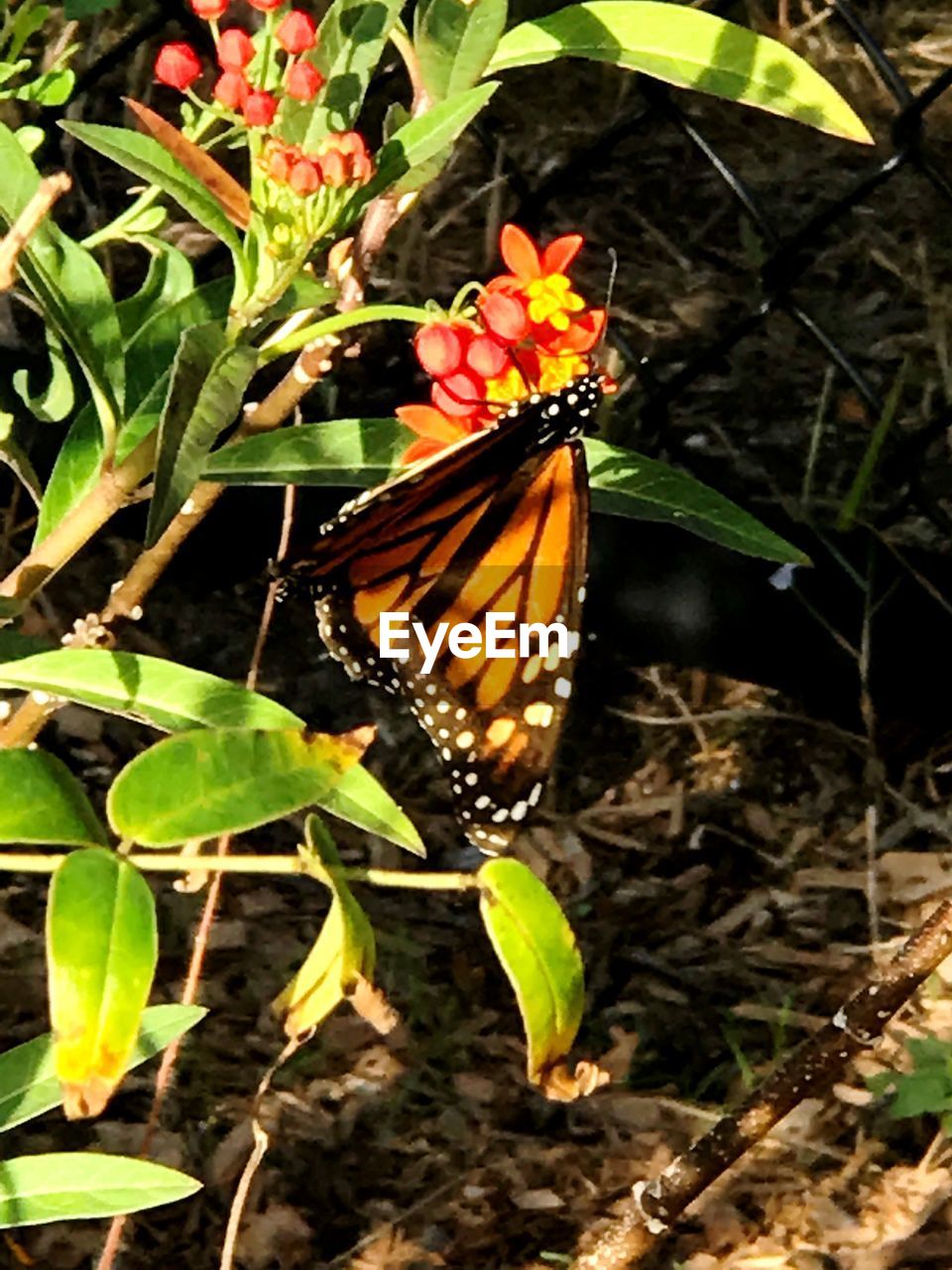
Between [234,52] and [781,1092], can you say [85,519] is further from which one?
[781,1092]

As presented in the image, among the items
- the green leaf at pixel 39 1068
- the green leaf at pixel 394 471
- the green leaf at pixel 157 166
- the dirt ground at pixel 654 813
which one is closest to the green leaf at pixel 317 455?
the green leaf at pixel 394 471

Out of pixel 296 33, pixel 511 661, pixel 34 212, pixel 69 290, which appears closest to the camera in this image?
pixel 34 212

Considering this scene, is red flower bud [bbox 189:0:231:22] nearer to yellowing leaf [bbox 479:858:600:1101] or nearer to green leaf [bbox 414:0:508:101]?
green leaf [bbox 414:0:508:101]

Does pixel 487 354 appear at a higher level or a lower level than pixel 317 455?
higher

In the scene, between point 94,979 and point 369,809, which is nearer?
point 94,979

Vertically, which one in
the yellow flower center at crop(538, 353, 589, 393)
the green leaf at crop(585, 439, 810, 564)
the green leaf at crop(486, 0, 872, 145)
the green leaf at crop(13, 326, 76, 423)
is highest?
the green leaf at crop(486, 0, 872, 145)

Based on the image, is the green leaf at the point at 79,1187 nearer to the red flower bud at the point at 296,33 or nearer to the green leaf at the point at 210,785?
the green leaf at the point at 210,785

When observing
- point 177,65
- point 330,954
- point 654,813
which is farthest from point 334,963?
point 654,813

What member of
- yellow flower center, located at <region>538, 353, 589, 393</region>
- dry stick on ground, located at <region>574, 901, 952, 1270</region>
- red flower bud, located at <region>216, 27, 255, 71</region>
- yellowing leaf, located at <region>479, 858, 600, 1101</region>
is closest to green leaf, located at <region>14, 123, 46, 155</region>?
red flower bud, located at <region>216, 27, 255, 71</region>
